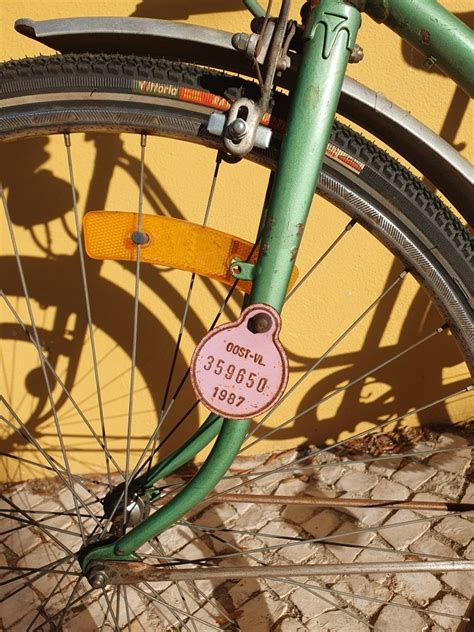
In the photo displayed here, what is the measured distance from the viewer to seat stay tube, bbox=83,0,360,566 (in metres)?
0.78

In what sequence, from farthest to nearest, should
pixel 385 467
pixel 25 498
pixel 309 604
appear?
pixel 385 467
pixel 25 498
pixel 309 604

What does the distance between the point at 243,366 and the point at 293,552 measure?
3.36 ft

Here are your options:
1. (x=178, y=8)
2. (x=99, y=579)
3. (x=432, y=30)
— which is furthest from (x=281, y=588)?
(x=178, y=8)

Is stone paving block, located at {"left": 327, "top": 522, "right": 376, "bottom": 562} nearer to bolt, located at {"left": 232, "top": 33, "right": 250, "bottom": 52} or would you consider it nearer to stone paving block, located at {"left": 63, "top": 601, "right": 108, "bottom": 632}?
stone paving block, located at {"left": 63, "top": 601, "right": 108, "bottom": 632}

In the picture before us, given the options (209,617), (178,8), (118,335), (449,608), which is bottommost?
(449,608)

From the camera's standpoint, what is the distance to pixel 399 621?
1480 mm

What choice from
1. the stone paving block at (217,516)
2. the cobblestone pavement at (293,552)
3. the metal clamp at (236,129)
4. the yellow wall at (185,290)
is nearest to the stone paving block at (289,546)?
the cobblestone pavement at (293,552)

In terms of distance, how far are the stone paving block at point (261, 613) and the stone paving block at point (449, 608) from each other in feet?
1.18

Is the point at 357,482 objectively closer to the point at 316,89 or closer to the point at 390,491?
the point at 390,491

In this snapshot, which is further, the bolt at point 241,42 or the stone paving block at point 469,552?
the stone paving block at point 469,552

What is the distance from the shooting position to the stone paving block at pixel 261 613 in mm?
1486

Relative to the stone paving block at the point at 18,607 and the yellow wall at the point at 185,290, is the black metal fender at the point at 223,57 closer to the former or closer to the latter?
the yellow wall at the point at 185,290

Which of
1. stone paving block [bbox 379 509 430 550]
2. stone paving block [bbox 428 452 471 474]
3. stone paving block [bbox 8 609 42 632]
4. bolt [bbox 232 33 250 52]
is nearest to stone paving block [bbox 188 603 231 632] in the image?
stone paving block [bbox 8 609 42 632]

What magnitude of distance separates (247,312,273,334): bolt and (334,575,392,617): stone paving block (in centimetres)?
100
